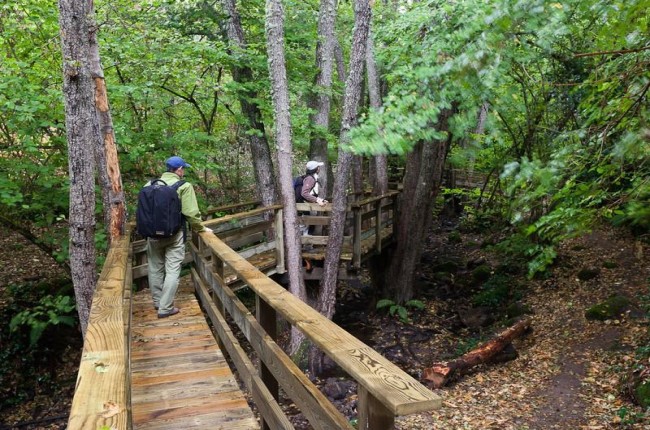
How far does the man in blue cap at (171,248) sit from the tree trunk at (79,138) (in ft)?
2.91

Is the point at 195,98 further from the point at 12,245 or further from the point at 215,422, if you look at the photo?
the point at 215,422

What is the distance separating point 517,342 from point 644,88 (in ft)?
24.9

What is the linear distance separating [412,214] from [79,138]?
8.67 metres

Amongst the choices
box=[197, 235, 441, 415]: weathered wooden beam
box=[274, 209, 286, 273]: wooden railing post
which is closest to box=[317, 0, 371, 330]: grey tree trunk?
box=[274, 209, 286, 273]: wooden railing post

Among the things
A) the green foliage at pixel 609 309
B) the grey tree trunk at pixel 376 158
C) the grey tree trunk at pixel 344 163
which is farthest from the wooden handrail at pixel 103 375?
the grey tree trunk at pixel 376 158

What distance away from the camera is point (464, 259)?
1683 cm

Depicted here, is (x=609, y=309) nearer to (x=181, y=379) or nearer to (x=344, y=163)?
(x=344, y=163)

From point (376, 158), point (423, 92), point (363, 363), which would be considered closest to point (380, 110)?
point (423, 92)

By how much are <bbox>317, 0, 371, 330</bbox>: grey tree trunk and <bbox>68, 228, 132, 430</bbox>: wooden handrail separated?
570 centimetres

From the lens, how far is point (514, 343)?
10.2 metres

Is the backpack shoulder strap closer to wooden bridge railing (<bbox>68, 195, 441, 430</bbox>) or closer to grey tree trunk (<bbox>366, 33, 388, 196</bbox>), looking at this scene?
wooden bridge railing (<bbox>68, 195, 441, 430</bbox>)

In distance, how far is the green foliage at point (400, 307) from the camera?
12352 mm

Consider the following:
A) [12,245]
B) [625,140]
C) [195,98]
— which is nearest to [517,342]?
[625,140]

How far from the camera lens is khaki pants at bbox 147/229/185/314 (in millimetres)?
6277
